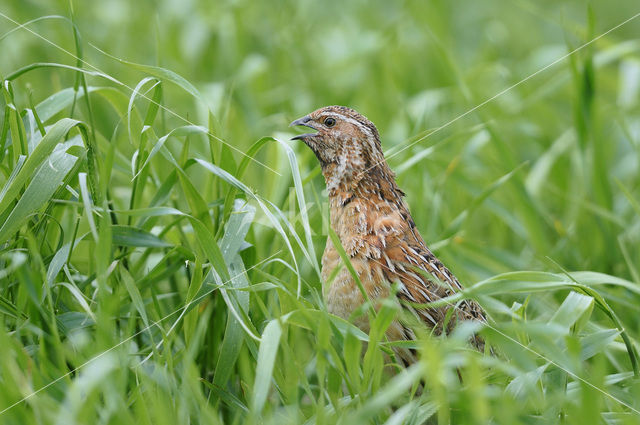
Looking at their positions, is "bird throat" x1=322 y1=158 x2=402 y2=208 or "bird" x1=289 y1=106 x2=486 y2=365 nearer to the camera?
"bird" x1=289 y1=106 x2=486 y2=365

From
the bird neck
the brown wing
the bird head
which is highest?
the bird head

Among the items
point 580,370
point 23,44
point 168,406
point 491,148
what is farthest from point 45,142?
point 23,44

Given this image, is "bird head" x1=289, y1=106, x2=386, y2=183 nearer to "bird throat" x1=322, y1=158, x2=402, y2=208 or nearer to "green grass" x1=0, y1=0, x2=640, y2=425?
"bird throat" x1=322, y1=158, x2=402, y2=208

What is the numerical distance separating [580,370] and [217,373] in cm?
112

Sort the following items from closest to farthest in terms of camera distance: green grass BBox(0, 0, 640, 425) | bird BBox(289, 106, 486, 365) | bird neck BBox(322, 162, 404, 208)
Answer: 1. green grass BBox(0, 0, 640, 425)
2. bird BBox(289, 106, 486, 365)
3. bird neck BBox(322, 162, 404, 208)

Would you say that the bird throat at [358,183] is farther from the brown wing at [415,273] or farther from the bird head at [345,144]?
the brown wing at [415,273]

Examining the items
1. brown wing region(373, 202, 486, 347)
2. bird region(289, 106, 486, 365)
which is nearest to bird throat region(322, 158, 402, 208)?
bird region(289, 106, 486, 365)

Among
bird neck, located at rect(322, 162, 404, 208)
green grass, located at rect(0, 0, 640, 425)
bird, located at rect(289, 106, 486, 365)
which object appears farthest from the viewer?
bird neck, located at rect(322, 162, 404, 208)

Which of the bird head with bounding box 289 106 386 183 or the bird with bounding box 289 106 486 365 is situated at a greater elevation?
the bird head with bounding box 289 106 386 183

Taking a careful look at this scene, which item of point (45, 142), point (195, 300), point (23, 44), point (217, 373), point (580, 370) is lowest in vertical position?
point (580, 370)

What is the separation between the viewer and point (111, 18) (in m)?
6.41

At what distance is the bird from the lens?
109 inches

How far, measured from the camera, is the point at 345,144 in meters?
3.08

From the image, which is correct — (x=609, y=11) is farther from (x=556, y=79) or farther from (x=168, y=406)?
(x=168, y=406)
